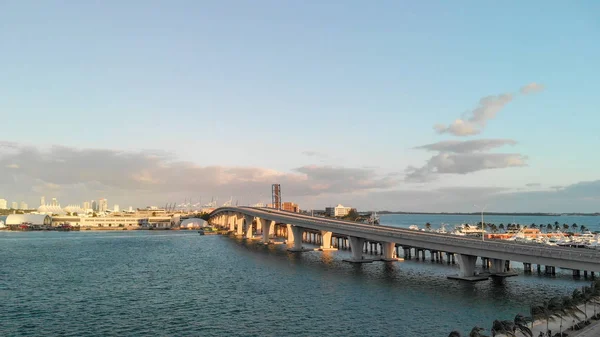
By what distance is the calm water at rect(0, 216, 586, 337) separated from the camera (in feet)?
157

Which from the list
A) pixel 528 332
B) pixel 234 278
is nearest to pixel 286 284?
pixel 234 278

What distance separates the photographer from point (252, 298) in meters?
62.8

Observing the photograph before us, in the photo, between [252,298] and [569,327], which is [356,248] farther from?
[569,327]

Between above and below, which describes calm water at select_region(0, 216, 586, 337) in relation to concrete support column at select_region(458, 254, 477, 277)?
below

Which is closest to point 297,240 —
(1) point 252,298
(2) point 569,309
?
(1) point 252,298

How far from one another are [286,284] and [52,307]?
33431 millimetres

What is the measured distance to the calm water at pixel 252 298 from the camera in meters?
48.0

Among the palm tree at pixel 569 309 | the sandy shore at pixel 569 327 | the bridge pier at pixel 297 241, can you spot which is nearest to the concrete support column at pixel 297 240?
the bridge pier at pixel 297 241

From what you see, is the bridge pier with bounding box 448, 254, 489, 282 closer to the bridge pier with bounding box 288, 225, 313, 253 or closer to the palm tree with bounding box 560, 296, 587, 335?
the palm tree with bounding box 560, 296, 587, 335

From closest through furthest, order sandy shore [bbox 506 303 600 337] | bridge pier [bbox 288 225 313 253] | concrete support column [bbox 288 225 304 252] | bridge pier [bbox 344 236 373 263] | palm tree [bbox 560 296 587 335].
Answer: sandy shore [bbox 506 303 600 337] → palm tree [bbox 560 296 587 335] → bridge pier [bbox 344 236 373 263] → bridge pier [bbox 288 225 313 253] → concrete support column [bbox 288 225 304 252]

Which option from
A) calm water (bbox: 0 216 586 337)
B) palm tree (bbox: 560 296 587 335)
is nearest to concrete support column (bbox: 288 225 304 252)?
calm water (bbox: 0 216 586 337)

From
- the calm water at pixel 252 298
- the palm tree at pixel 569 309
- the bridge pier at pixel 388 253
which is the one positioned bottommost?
the calm water at pixel 252 298

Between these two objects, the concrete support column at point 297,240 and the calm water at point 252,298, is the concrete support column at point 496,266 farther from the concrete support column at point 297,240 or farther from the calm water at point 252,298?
the concrete support column at point 297,240

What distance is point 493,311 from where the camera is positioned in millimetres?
53562
